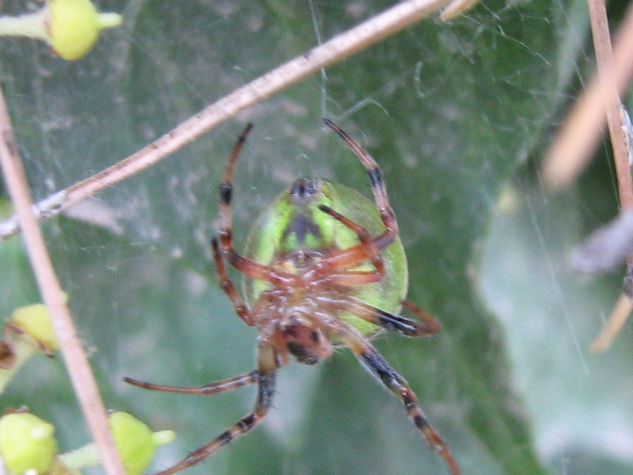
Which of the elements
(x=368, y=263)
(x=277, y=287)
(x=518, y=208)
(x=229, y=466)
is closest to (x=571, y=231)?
(x=518, y=208)

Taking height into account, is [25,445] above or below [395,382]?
below

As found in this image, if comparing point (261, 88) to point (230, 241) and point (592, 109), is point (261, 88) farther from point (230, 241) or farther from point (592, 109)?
point (592, 109)

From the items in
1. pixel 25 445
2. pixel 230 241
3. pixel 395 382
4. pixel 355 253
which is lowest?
pixel 25 445

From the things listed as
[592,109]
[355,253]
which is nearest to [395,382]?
[355,253]

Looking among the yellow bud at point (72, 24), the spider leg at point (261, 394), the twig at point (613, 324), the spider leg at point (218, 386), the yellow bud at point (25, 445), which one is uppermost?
the yellow bud at point (72, 24)

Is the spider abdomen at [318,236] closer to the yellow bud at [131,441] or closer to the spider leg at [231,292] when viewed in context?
the spider leg at [231,292]

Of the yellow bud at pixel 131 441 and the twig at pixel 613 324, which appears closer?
the yellow bud at pixel 131 441

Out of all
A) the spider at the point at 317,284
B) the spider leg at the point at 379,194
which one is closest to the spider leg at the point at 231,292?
the spider at the point at 317,284

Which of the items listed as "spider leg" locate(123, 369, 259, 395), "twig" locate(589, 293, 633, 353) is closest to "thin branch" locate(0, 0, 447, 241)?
"spider leg" locate(123, 369, 259, 395)
